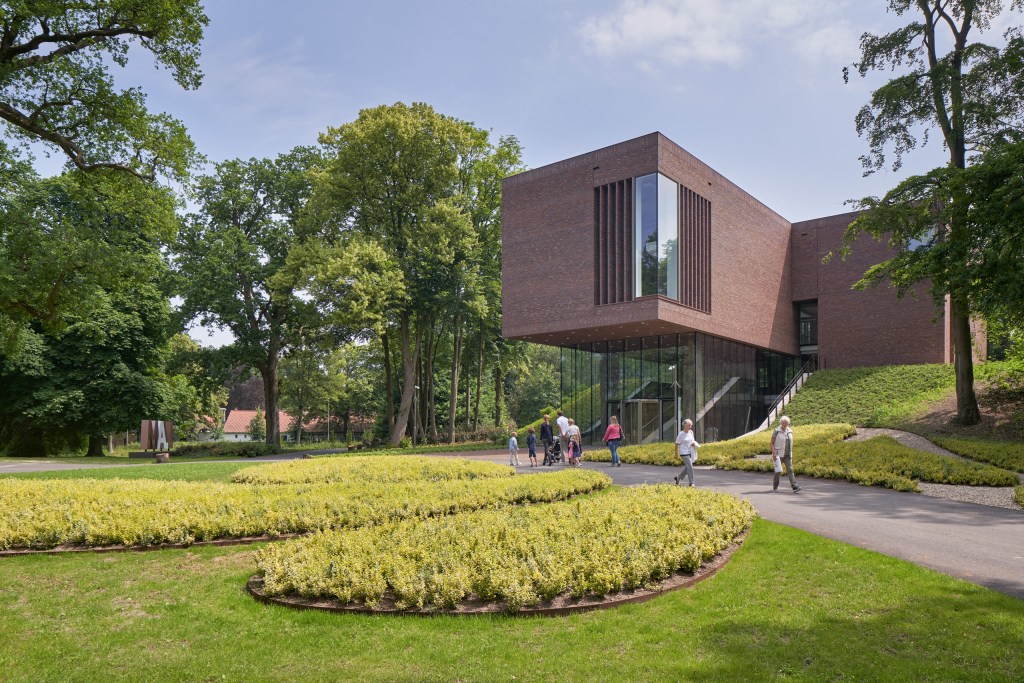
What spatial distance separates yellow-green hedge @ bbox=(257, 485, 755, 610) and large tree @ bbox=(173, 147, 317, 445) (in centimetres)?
3052

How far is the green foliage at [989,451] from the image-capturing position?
1837cm

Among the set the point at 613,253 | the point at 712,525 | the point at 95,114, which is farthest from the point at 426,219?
the point at 712,525

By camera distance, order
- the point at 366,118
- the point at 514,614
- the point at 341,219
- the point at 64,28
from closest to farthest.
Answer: the point at 514,614 < the point at 64,28 < the point at 366,118 < the point at 341,219

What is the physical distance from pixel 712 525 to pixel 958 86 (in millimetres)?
23906

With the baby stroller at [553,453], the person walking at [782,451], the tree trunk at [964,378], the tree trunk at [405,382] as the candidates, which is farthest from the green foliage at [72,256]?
the tree trunk at [964,378]

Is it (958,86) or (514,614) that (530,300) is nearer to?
(958,86)

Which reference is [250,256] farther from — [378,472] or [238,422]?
[238,422]

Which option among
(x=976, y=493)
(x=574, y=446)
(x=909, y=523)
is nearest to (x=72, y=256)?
(x=574, y=446)

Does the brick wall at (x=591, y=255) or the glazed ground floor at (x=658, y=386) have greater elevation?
the brick wall at (x=591, y=255)

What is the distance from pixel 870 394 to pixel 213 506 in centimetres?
3430

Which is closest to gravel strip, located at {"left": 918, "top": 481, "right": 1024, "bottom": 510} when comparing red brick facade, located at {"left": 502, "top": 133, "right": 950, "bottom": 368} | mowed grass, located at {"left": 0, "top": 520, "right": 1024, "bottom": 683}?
mowed grass, located at {"left": 0, "top": 520, "right": 1024, "bottom": 683}

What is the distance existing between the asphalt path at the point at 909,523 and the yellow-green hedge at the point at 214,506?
419 cm

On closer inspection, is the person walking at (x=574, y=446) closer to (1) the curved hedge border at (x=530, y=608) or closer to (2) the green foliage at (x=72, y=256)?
(2) the green foliage at (x=72, y=256)

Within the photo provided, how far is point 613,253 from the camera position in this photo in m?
32.9
